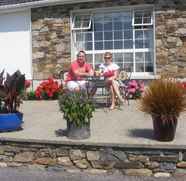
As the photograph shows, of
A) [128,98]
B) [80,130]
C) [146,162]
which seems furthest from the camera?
[128,98]

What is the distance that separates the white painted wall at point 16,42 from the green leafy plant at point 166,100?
8341 millimetres

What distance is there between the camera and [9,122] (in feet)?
27.2

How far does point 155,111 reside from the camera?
7.18 m

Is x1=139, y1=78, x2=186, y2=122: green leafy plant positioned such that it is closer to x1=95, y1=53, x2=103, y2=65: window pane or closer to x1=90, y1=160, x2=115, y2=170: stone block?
x1=90, y1=160, x2=115, y2=170: stone block

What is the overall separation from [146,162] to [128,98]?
19.0 ft

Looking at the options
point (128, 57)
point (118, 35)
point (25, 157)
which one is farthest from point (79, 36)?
point (25, 157)

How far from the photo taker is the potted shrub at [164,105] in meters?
7.11

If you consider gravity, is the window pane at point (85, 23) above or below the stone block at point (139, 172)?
above

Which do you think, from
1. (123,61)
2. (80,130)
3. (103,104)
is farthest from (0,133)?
(123,61)

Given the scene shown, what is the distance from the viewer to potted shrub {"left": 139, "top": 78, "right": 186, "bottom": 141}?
23.3ft

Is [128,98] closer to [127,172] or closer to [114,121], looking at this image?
[114,121]

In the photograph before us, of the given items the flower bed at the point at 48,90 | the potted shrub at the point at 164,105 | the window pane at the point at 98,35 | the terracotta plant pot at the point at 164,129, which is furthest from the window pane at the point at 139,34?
the terracotta plant pot at the point at 164,129

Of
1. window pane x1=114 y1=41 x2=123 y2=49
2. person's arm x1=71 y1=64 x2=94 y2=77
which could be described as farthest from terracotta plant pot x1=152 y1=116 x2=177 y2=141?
window pane x1=114 y1=41 x2=123 y2=49

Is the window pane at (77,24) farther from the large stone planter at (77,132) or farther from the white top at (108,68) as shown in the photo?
the large stone planter at (77,132)
